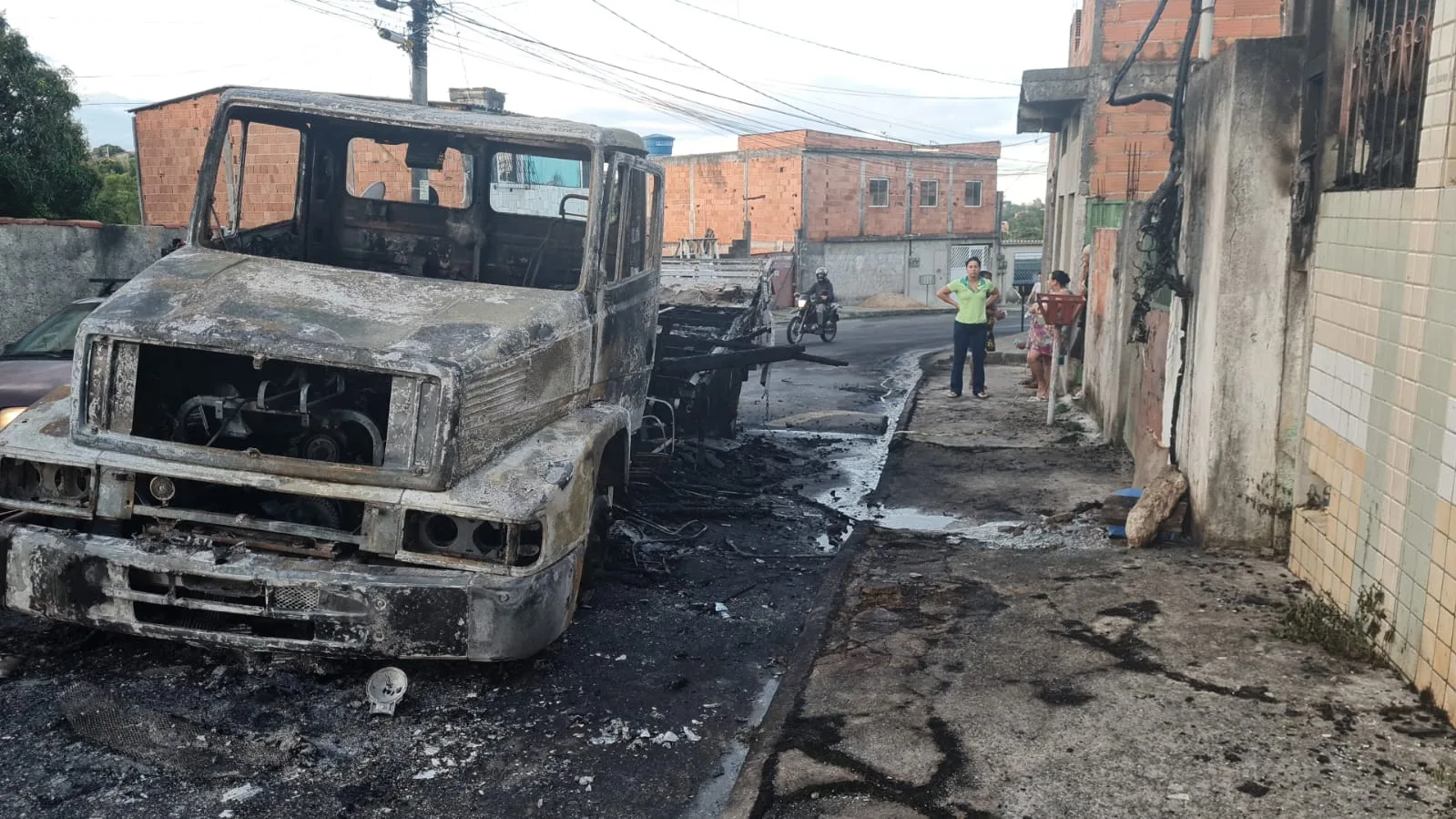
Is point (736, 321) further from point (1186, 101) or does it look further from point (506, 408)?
point (506, 408)

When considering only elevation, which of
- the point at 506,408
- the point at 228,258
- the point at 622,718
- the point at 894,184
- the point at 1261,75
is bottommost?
the point at 622,718

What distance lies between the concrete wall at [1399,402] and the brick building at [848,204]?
3041cm

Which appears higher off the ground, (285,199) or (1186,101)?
(1186,101)

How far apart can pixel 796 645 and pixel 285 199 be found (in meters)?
3.51

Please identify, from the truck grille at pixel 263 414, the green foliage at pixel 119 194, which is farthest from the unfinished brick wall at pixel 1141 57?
the green foliage at pixel 119 194

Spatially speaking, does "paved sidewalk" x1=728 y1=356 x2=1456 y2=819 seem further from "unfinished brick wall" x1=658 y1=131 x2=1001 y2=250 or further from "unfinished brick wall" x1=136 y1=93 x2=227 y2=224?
"unfinished brick wall" x1=658 y1=131 x2=1001 y2=250

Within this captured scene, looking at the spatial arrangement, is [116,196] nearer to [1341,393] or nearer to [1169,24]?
[1169,24]

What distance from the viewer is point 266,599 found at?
13.1ft

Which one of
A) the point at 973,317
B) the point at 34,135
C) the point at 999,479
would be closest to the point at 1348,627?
the point at 999,479

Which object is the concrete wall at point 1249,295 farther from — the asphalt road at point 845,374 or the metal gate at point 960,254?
the metal gate at point 960,254

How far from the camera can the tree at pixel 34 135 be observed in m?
13.9

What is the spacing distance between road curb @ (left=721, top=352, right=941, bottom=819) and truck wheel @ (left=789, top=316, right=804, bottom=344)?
1517 cm

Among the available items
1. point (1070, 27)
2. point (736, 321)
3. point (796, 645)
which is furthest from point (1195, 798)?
point (1070, 27)

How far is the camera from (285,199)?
5945 mm
